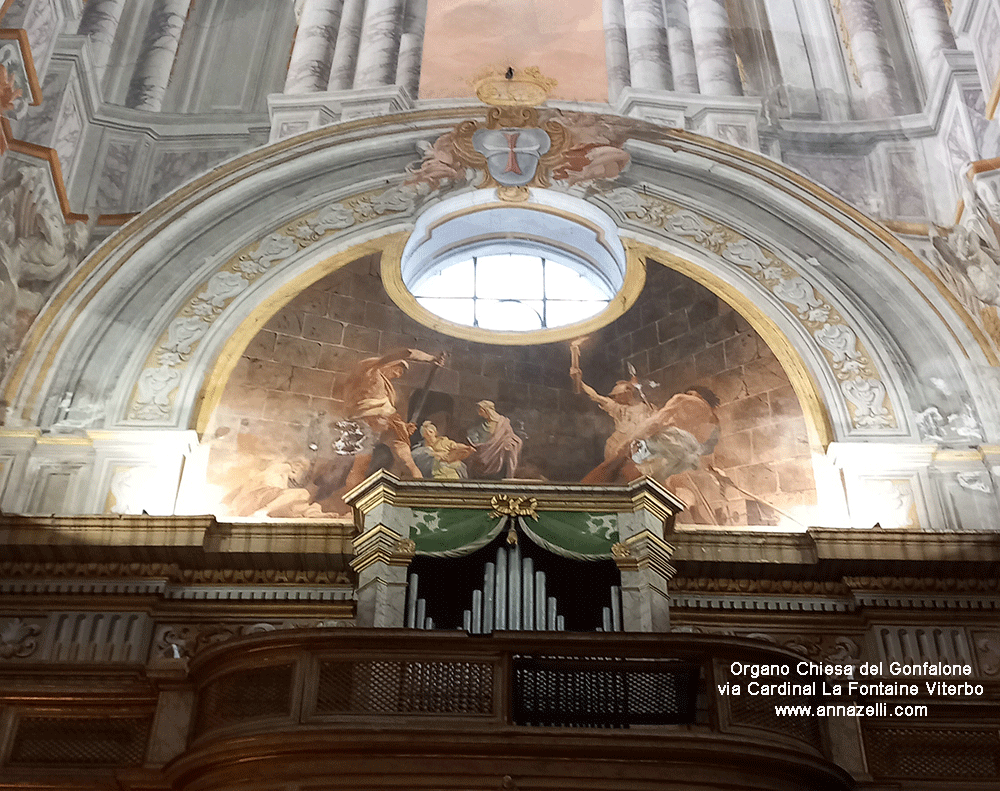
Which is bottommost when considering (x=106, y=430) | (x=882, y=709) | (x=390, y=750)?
(x=390, y=750)

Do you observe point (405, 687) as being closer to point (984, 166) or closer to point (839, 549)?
point (839, 549)

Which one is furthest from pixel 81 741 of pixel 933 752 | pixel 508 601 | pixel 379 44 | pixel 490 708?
pixel 379 44

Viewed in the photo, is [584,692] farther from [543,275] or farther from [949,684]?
[543,275]

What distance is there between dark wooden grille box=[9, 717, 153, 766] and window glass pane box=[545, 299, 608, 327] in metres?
6.52

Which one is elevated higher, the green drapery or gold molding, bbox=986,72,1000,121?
gold molding, bbox=986,72,1000,121

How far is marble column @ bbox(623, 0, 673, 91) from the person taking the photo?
1522cm

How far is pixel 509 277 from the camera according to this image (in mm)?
15023

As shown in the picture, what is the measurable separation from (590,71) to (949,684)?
8.46 metres

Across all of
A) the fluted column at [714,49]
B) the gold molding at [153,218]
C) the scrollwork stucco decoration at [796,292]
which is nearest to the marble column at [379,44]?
the gold molding at [153,218]

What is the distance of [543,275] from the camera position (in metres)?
15.0

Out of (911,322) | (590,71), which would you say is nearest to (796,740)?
(911,322)

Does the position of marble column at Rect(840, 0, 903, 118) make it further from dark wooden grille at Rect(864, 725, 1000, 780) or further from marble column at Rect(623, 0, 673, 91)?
dark wooden grille at Rect(864, 725, 1000, 780)

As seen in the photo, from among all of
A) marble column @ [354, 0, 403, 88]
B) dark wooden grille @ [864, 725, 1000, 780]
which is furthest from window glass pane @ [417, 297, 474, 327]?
dark wooden grille @ [864, 725, 1000, 780]

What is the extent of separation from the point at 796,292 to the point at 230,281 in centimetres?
627
